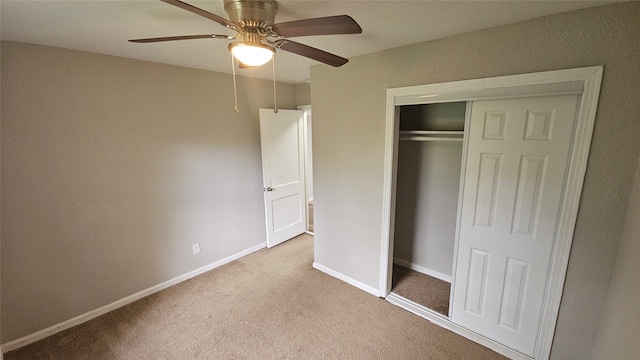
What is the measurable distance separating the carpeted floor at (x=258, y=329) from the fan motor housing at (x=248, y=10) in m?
2.22

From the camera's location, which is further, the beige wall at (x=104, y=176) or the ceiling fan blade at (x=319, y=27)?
the beige wall at (x=104, y=176)

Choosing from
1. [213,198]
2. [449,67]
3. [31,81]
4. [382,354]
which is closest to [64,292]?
[213,198]

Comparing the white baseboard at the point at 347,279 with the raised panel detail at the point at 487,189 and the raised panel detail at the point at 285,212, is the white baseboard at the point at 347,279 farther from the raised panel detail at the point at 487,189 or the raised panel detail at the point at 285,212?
the raised panel detail at the point at 487,189

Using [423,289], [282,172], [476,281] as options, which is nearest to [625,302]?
[476,281]

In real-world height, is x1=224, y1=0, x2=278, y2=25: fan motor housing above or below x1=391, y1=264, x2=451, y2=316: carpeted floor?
above

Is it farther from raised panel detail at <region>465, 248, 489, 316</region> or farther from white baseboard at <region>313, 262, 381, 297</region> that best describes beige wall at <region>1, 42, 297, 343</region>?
raised panel detail at <region>465, 248, 489, 316</region>

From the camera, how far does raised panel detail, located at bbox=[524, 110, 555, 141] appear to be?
1.66m

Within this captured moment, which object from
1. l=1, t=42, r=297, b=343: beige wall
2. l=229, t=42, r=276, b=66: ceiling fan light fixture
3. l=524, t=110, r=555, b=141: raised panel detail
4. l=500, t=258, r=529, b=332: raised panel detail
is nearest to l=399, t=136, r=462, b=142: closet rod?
l=524, t=110, r=555, b=141: raised panel detail

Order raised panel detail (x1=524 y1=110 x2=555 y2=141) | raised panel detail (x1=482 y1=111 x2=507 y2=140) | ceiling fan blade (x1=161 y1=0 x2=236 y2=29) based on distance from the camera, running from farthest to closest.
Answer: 1. raised panel detail (x1=482 y1=111 x2=507 y2=140)
2. raised panel detail (x1=524 y1=110 x2=555 y2=141)
3. ceiling fan blade (x1=161 y1=0 x2=236 y2=29)

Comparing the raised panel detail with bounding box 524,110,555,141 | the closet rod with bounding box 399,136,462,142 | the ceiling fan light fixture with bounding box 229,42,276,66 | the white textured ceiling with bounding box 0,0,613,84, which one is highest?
the white textured ceiling with bounding box 0,0,613,84

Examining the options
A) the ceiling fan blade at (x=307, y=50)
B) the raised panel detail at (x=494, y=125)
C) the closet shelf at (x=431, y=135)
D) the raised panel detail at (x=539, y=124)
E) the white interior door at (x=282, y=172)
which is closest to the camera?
the ceiling fan blade at (x=307, y=50)

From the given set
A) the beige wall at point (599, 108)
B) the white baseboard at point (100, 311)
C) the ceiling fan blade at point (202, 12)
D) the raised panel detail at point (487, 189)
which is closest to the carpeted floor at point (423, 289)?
the beige wall at point (599, 108)

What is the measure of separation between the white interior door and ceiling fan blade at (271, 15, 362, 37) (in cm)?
226

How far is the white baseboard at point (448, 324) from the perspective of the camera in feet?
6.51
